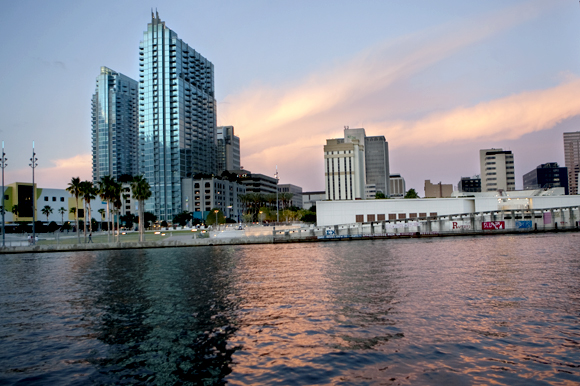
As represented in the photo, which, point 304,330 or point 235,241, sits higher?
point 235,241

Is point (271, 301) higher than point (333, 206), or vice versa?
point (333, 206)

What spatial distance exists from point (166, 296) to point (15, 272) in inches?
1372

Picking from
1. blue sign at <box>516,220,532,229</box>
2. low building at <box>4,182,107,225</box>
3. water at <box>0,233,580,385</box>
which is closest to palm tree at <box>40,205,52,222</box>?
low building at <box>4,182,107,225</box>

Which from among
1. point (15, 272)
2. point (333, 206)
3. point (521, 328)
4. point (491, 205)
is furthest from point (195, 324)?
point (491, 205)

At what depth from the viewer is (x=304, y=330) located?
22.8 m

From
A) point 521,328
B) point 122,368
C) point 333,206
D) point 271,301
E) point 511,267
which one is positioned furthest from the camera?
point 333,206

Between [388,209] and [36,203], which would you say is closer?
[388,209]

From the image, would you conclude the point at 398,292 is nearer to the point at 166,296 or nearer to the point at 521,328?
the point at 521,328

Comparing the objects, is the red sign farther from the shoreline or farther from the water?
the water

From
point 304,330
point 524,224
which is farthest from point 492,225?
point 304,330

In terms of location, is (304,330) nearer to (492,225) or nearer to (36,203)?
(492,225)

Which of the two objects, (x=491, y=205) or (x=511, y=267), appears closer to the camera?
(x=511, y=267)

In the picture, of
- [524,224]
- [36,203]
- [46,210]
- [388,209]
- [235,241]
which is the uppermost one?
[36,203]

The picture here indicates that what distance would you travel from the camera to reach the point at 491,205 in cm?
12538
